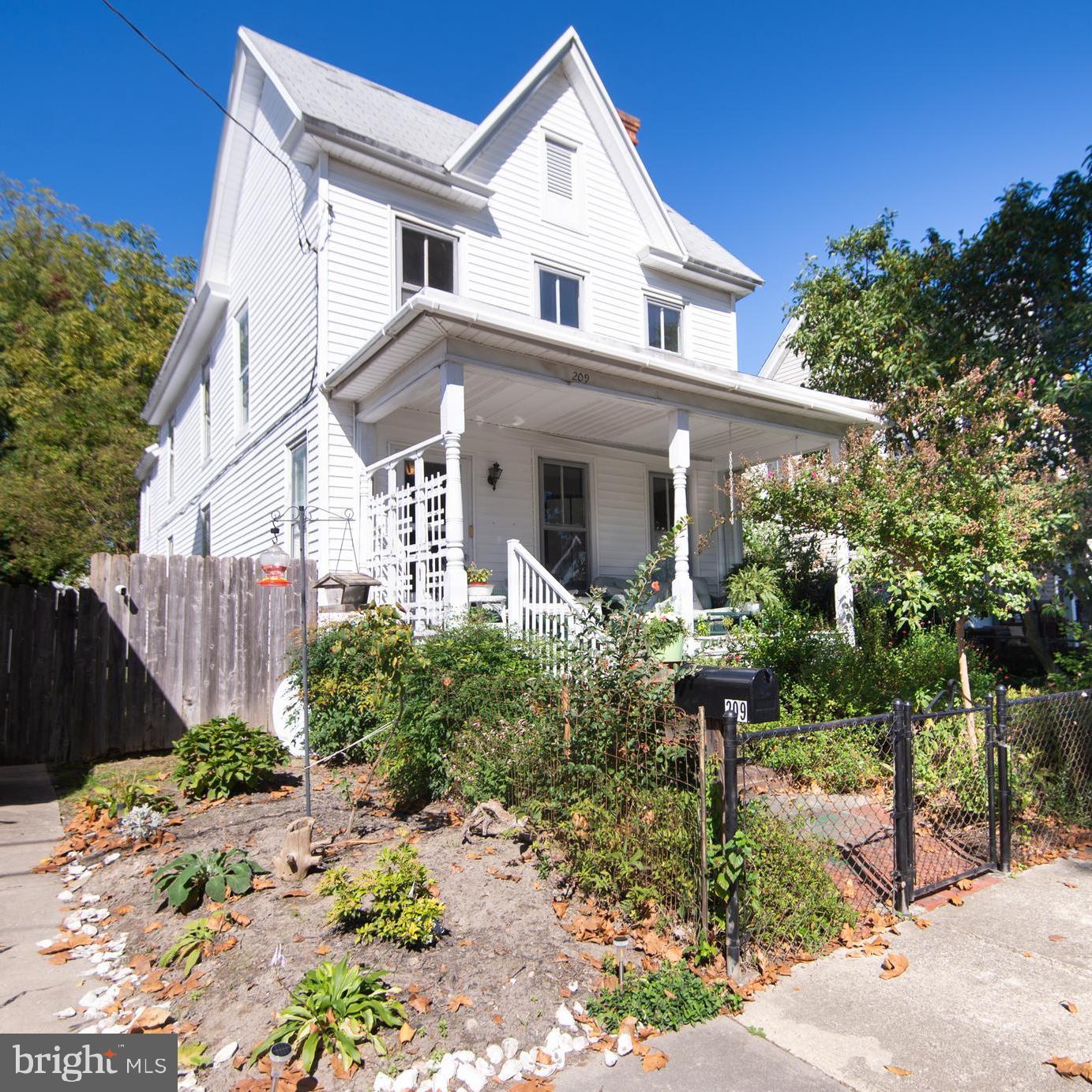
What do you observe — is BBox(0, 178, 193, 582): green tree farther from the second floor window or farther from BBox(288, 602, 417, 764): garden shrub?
BBox(288, 602, 417, 764): garden shrub

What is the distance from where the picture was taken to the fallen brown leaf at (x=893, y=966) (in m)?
3.31

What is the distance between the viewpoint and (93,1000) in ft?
10.6

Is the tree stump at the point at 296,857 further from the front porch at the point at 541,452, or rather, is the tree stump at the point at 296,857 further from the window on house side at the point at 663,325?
the window on house side at the point at 663,325

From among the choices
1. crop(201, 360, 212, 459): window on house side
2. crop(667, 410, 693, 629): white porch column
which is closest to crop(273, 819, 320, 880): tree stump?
crop(667, 410, 693, 629): white porch column

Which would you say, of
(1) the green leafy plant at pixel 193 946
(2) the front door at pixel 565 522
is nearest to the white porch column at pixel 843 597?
(2) the front door at pixel 565 522

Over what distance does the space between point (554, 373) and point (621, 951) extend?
6.19 m

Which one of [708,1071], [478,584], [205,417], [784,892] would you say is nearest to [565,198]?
[478,584]

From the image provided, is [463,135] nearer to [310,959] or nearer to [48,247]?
[310,959]

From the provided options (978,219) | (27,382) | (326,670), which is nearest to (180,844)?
(326,670)

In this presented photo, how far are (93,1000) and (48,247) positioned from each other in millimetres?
32496

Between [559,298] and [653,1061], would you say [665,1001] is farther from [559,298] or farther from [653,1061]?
[559,298]

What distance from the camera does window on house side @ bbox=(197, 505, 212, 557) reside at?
48.4 feet

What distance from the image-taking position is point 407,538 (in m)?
8.67

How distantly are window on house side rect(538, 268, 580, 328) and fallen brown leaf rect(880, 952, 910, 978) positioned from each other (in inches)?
389
